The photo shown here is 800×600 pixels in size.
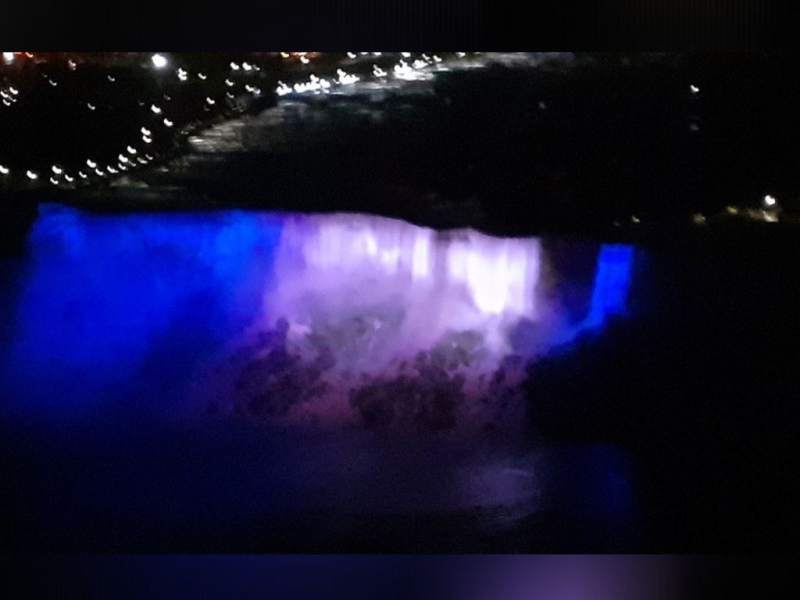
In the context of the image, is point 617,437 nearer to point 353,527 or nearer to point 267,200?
point 353,527

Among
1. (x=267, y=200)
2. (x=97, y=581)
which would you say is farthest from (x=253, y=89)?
(x=97, y=581)

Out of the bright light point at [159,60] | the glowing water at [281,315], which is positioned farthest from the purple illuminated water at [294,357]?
the bright light point at [159,60]

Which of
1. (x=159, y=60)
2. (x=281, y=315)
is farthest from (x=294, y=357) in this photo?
(x=159, y=60)

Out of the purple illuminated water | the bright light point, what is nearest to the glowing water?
the purple illuminated water

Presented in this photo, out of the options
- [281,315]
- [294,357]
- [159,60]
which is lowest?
[294,357]

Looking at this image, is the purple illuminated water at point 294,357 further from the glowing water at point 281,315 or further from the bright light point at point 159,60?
the bright light point at point 159,60

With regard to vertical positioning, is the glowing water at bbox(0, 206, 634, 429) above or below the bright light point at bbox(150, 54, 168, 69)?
below

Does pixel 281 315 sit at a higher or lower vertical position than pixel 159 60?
lower

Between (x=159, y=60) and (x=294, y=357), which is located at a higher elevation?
(x=159, y=60)

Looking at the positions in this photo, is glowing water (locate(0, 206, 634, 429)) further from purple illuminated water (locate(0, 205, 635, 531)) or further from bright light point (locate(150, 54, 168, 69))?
bright light point (locate(150, 54, 168, 69))

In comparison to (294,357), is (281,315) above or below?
above

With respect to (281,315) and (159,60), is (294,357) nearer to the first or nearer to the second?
(281,315)
